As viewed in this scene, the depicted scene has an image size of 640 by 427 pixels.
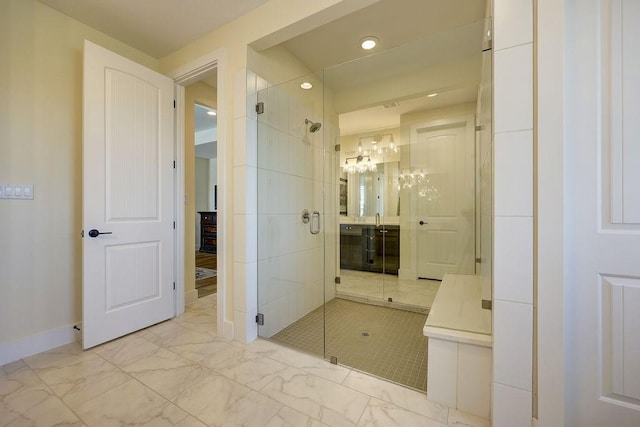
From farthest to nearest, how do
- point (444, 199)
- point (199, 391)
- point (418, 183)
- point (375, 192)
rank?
point (375, 192) < point (418, 183) < point (444, 199) < point (199, 391)

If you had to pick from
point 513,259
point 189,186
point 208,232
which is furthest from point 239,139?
point 208,232

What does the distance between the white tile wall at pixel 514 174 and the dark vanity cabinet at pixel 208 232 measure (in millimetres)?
6438

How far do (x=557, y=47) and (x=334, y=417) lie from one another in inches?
74.6

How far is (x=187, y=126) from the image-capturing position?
9.57ft

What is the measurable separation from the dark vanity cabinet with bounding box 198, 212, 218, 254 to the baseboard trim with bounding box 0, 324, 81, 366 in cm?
448

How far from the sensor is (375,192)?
3648 millimetres

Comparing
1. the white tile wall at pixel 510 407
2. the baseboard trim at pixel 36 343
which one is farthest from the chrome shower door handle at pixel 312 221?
the baseboard trim at pixel 36 343

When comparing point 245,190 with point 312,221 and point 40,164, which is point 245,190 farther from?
point 40,164

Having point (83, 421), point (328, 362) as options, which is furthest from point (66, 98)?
point (328, 362)

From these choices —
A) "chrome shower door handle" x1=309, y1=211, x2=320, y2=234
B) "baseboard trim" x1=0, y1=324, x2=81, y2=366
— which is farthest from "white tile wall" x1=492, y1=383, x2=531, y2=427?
"baseboard trim" x1=0, y1=324, x2=81, y2=366

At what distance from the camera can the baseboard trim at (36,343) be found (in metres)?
1.74

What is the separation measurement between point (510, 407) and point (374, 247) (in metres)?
2.44

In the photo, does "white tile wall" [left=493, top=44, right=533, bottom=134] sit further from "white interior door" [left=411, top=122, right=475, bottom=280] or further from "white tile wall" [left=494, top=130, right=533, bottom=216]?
"white interior door" [left=411, top=122, right=475, bottom=280]

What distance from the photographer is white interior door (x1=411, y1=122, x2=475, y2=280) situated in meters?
2.81
